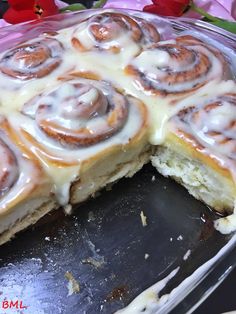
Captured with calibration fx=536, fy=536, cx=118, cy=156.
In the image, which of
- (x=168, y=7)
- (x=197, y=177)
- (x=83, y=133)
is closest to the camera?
(x=83, y=133)

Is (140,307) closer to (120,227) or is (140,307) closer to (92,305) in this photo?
(92,305)

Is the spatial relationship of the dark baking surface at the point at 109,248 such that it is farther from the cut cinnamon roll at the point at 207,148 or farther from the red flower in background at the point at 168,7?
the red flower in background at the point at 168,7

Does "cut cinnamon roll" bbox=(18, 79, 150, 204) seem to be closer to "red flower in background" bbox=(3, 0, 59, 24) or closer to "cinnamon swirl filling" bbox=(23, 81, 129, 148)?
"cinnamon swirl filling" bbox=(23, 81, 129, 148)

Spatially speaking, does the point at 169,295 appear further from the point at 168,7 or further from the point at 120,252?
the point at 168,7

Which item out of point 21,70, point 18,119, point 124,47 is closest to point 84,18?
point 124,47

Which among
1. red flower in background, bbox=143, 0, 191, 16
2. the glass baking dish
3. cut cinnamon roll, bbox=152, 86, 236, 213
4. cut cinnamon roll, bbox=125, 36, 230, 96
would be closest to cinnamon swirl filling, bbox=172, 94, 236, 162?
cut cinnamon roll, bbox=152, 86, 236, 213

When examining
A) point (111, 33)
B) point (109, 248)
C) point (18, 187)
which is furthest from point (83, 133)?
point (111, 33)

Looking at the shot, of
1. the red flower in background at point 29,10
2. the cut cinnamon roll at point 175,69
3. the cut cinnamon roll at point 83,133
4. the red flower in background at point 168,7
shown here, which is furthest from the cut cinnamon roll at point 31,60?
the red flower in background at point 168,7
